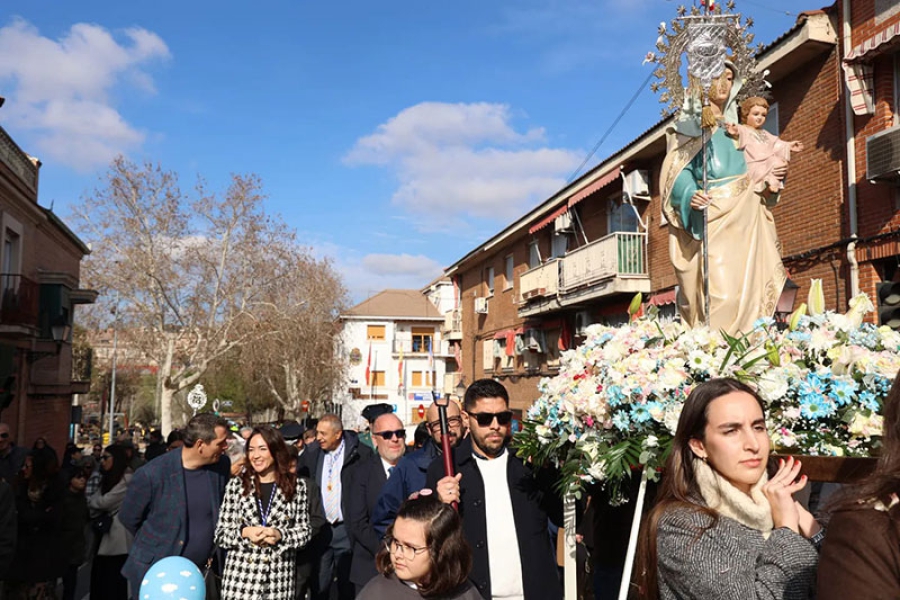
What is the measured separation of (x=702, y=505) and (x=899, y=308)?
8.13m

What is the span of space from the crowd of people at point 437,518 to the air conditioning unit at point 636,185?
10954 millimetres

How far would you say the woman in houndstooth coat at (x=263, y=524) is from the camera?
5027mm

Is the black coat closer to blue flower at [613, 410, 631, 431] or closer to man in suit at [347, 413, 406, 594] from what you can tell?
blue flower at [613, 410, 631, 431]

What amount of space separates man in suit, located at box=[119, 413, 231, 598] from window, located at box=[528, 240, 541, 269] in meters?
20.7

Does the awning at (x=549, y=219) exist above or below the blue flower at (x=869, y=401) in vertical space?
above

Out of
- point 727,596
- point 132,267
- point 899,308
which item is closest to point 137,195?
point 132,267

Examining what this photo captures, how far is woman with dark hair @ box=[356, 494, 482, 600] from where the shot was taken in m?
3.17

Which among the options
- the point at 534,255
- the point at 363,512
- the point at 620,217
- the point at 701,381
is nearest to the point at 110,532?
the point at 363,512

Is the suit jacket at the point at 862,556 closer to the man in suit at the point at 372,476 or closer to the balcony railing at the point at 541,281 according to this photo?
the man in suit at the point at 372,476

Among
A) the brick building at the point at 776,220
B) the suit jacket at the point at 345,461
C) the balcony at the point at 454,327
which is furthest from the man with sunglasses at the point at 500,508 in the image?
the balcony at the point at 454,327

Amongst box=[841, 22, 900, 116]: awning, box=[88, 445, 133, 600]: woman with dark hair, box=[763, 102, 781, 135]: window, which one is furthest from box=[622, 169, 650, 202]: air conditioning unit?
box=[88, 445, 133, 600]: woman with dark hair

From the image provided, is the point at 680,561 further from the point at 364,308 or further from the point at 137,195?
the point at 364,308

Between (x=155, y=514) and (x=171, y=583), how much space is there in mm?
1965

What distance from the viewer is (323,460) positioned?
310 inches
